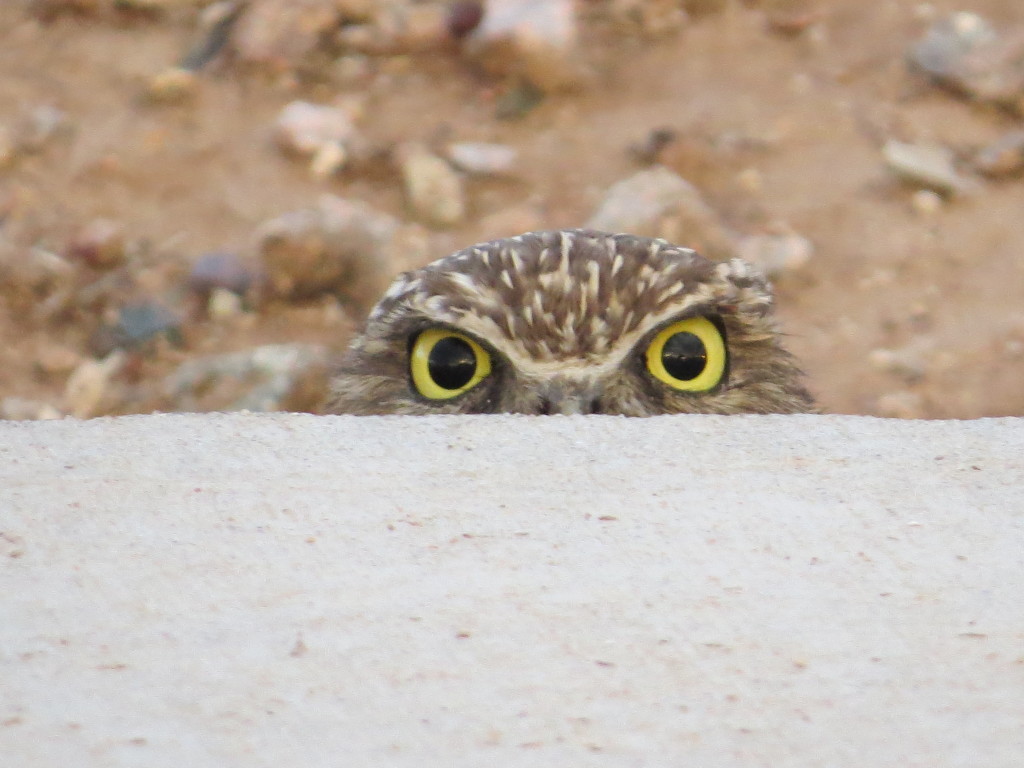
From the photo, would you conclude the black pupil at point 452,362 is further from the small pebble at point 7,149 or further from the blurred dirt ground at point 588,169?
the small pebble at point 7,149

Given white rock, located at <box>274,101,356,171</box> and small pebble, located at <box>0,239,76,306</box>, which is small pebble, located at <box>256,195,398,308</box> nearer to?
white rock, located at <box>274,101,356,171</box>

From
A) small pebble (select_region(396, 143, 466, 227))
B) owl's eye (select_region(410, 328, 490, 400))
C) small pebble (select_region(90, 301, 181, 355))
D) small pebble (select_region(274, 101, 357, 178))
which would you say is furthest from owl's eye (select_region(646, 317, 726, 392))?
small pebble (select_region(274, 101, 357, 178))

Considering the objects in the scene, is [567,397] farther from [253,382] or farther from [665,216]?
[665,216]

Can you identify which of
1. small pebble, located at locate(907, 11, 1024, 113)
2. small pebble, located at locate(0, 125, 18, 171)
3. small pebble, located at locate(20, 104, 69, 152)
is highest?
small pebble, located at locate(907, 11, 1024, 113)

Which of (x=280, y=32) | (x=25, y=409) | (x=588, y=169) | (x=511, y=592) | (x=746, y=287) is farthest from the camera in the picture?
(x=280, y=32)

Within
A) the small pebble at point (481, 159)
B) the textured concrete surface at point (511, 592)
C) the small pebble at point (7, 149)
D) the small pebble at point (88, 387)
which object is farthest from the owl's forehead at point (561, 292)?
the small pebble at point (7, 149)

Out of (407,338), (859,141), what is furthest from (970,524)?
(859,141)

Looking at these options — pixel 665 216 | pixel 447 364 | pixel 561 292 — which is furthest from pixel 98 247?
pixel 561 292
